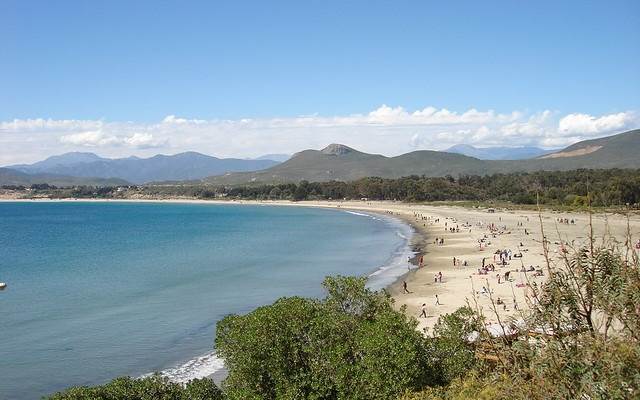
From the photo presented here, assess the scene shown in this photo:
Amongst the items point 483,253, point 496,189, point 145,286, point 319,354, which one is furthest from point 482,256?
point 496,189

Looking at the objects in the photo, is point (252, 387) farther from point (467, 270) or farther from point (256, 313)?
point (467, 270)

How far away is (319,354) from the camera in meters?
14.5

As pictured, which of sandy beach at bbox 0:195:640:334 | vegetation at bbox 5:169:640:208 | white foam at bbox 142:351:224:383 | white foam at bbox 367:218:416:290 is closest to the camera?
white foam at bbox 142:351:224:383

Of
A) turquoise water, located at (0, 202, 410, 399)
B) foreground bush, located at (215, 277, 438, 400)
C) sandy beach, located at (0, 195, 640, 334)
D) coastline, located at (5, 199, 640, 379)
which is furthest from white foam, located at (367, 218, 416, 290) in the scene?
foreground bush, located at (215, 277, 438, 400)

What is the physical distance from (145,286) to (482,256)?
31296mm

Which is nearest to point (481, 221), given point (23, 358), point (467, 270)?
point (467, 270)

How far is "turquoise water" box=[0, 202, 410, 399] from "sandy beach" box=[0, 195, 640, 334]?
3814 millimetres

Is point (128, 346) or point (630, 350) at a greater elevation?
point (630, 350)

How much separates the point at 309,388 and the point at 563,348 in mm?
7584

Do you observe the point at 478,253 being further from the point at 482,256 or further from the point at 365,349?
the point at 365,349

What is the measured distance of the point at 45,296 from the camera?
4328 centimetres

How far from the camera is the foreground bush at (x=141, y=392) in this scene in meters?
13.3

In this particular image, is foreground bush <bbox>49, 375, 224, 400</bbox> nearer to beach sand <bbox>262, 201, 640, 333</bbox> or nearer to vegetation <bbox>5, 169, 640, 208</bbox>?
beach sand <bbox>262, 201, 640, 333</bbox>

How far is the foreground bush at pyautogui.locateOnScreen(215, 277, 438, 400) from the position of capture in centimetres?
1309
